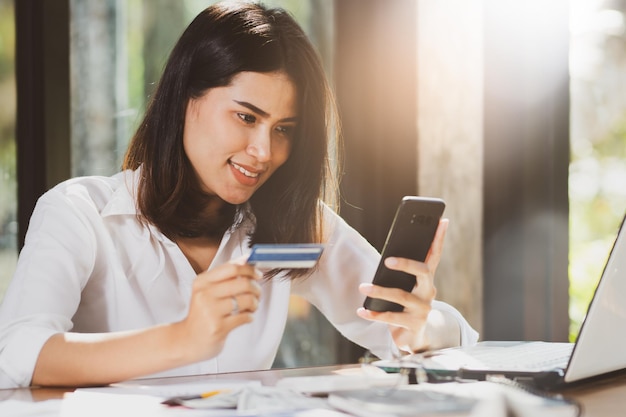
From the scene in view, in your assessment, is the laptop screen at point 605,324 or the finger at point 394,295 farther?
the finger at point 394,295

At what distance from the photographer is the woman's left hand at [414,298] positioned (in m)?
1.25

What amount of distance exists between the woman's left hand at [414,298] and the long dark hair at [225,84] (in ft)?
1.43

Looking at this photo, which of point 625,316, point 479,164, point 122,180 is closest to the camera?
point 625,316

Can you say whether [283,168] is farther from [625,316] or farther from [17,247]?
[625,316]

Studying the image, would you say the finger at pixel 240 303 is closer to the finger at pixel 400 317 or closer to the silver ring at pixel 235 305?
the silver ring at pixel 235 305

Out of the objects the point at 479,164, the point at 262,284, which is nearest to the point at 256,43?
the point at 262,284

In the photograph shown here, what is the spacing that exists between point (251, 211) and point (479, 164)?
689 millimetres

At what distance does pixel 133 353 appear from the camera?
1098 millimetres

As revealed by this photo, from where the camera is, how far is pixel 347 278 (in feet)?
5.96

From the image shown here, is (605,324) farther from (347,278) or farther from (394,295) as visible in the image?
(347,278)

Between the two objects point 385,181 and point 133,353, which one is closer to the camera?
point 133,353

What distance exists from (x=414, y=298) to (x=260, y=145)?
22.2 inches

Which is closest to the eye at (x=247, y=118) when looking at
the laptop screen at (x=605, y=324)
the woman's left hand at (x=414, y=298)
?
the woman's left hand at (x=414, y=298)

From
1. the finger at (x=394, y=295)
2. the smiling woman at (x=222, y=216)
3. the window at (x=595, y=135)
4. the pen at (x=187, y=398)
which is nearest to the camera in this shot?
the pen at (x=187, y=398)
